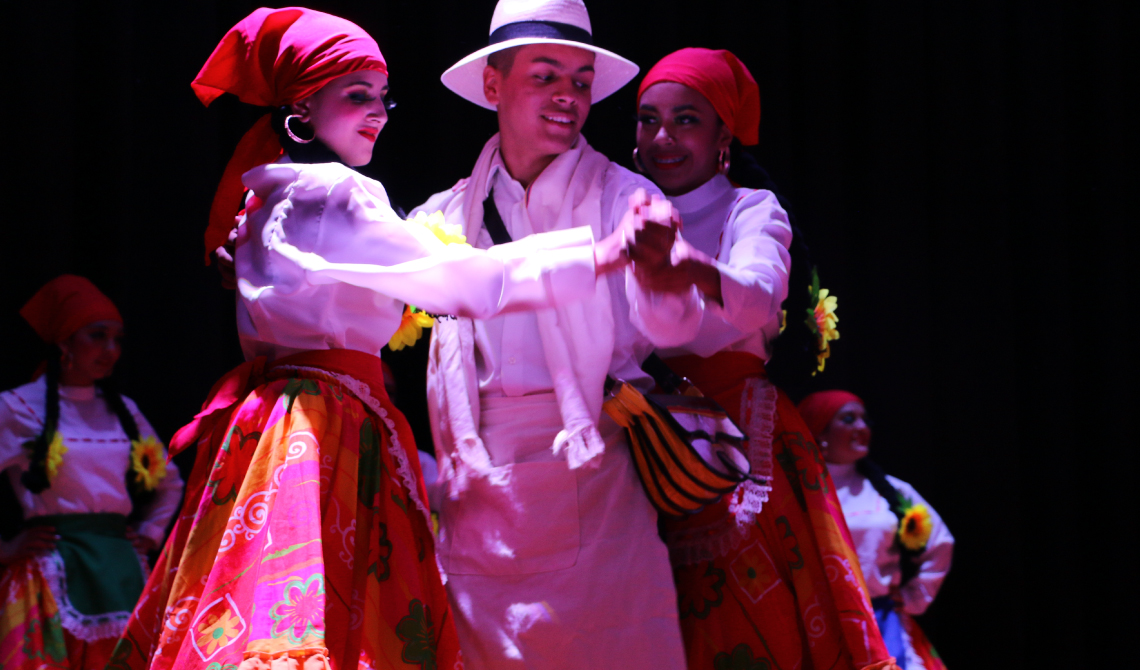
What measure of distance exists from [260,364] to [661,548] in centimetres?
102

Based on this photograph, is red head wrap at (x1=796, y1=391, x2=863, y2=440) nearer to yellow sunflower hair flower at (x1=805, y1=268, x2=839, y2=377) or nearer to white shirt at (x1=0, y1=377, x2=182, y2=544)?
yellow sunflower hair flower at (x1=805, y1=268, x2=839, y2=377)

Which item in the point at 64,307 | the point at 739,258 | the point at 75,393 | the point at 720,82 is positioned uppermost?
the point at 720,82

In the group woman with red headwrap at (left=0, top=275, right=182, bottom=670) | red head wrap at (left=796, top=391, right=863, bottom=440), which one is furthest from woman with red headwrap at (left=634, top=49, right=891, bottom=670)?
woman with red headwrap at (left=0, top=275, right=182, bottom=670)

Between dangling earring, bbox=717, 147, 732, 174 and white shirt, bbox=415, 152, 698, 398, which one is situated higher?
dangling earring, bbox=717, 147, 732, 174

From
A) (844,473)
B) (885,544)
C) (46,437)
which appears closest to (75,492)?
(46,437)

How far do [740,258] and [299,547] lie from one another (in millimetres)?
1253

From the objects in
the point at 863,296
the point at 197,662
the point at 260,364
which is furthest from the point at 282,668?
the point at 863,296

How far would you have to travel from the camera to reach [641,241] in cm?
212

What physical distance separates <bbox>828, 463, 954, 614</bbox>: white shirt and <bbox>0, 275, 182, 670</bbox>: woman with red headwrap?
2983mm

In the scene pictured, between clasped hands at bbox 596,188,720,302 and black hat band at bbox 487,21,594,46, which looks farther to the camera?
black hat band at bbox 487,21,594,46

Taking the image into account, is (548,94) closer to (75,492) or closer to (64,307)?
(64,307)

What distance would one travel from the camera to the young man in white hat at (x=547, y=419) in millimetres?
2326

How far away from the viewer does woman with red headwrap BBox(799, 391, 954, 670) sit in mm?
4426

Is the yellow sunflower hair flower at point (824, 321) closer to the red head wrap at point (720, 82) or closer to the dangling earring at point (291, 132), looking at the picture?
the red head wrap at point (720, 82)
